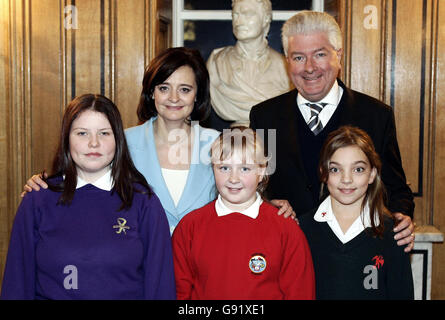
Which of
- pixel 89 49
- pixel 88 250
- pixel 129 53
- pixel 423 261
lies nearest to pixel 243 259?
pixel 88 250

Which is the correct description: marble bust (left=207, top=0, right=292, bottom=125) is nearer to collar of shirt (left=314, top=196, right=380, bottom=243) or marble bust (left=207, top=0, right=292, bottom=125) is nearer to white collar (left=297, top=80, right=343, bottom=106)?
white collar (left=297, top=80, right=343, bottom=106)

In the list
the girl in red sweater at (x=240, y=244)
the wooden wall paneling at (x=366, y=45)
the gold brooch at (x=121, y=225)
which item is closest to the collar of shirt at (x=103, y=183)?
the gold brooch at (x=121, y=225)

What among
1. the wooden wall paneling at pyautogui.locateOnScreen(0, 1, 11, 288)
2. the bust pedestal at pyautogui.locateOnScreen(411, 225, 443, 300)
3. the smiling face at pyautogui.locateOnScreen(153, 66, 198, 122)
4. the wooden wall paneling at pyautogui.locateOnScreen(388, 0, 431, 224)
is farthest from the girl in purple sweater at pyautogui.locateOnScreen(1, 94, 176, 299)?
the wooden wall paneling at pyautogui.locateOnScreen(388, 0, 431, 224)

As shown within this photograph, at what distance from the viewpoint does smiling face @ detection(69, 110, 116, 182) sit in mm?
1989

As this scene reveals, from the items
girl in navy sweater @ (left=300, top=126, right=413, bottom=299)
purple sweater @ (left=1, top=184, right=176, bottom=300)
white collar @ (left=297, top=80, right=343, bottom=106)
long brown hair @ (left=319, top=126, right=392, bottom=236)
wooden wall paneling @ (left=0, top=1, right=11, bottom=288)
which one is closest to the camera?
purple sweater @ (left=1, top=184, right=176, bottom=300)

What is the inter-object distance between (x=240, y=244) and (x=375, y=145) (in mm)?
910

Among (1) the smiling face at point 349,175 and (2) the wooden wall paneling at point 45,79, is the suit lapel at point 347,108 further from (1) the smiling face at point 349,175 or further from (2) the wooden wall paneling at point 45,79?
(2) the wooden wall paneling at point 45,79

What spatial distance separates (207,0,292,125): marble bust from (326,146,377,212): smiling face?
160 cm

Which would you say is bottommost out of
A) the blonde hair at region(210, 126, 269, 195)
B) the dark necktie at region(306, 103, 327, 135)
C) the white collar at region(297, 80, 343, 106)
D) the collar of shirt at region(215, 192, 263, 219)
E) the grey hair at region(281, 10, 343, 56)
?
the collar of shirt at region(215, 192, 263, 219)

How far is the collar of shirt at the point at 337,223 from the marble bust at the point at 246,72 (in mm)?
1608
